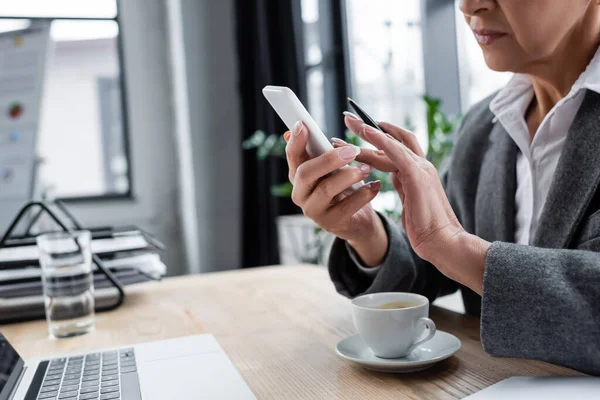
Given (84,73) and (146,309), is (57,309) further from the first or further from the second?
(84,73)

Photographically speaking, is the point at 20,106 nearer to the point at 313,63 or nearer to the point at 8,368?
the point at 313,63

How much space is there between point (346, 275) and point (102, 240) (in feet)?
1.76

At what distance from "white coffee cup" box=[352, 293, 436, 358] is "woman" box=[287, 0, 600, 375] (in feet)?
0.21

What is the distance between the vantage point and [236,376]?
25.9 inches

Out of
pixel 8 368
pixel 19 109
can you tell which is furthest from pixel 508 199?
pixel 19 109

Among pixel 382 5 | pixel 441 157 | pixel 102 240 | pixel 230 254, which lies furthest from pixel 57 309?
pixel 230 254

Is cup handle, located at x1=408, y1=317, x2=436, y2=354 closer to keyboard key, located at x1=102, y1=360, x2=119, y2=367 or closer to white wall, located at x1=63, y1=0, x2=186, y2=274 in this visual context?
keyboard key, located at x1=102, y1=360, x2=119, y2=367

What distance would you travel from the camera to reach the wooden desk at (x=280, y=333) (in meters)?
0.62

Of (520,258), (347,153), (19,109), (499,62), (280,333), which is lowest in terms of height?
(280,333)

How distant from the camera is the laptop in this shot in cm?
61

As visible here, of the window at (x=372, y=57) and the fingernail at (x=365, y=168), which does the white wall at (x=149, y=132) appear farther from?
the fingernail at (x=365, y=168)

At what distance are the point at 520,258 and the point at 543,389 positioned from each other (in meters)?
0.13

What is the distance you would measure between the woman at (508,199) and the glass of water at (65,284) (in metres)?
0.36

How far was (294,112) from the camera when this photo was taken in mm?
685
